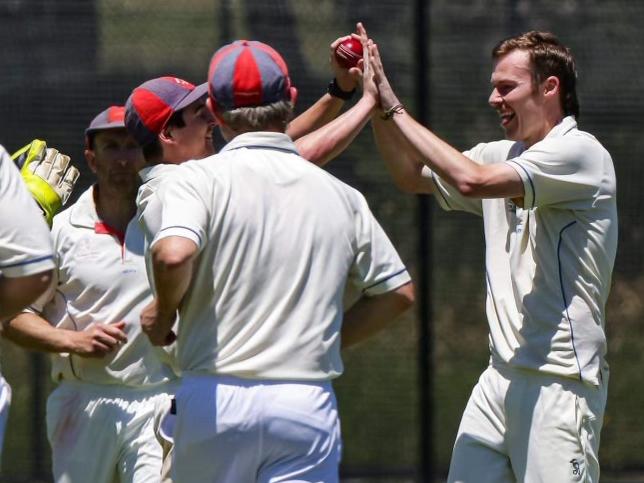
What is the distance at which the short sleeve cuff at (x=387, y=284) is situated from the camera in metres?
3.63

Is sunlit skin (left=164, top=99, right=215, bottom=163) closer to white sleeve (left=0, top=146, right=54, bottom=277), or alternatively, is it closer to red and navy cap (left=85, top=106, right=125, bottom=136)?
red and navy cap (left=85, top=106, right=125, bottom=136)

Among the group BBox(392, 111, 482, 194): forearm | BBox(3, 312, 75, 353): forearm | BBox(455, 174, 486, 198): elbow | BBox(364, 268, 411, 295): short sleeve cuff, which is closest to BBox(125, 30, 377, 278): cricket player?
BBox(392, 111, 482, 194): forearm

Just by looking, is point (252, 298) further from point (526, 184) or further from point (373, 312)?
point (526, 184)

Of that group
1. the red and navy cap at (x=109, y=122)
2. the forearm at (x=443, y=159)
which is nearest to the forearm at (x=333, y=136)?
the forearm at (x=443, y=159)

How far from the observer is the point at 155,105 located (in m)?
4.39

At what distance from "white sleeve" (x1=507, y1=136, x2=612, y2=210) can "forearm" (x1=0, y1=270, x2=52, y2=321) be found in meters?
1.45

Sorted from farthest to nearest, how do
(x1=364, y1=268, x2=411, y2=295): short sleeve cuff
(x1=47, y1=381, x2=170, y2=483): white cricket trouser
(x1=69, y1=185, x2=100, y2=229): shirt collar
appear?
(x1=69, y1=185, x2=100, y2=229): shirt collar
(x1=47, y1=381, x2=170, y2=483): white cricket trouser
(x1=364, y1=268, x2=411, y2=295): short sleeve cuff

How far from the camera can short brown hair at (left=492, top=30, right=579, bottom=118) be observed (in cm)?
442

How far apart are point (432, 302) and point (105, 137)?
207 centimetres

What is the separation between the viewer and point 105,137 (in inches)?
195

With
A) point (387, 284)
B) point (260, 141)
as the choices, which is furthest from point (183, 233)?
point (387, 284)

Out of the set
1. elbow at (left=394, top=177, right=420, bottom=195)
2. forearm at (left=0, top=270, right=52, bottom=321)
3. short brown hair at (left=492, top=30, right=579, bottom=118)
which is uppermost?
short brown hair at (left=492, top=30, right=579, bottom=118)

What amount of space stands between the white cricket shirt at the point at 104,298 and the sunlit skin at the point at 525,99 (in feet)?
4.13

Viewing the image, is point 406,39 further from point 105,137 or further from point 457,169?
point 457,169
